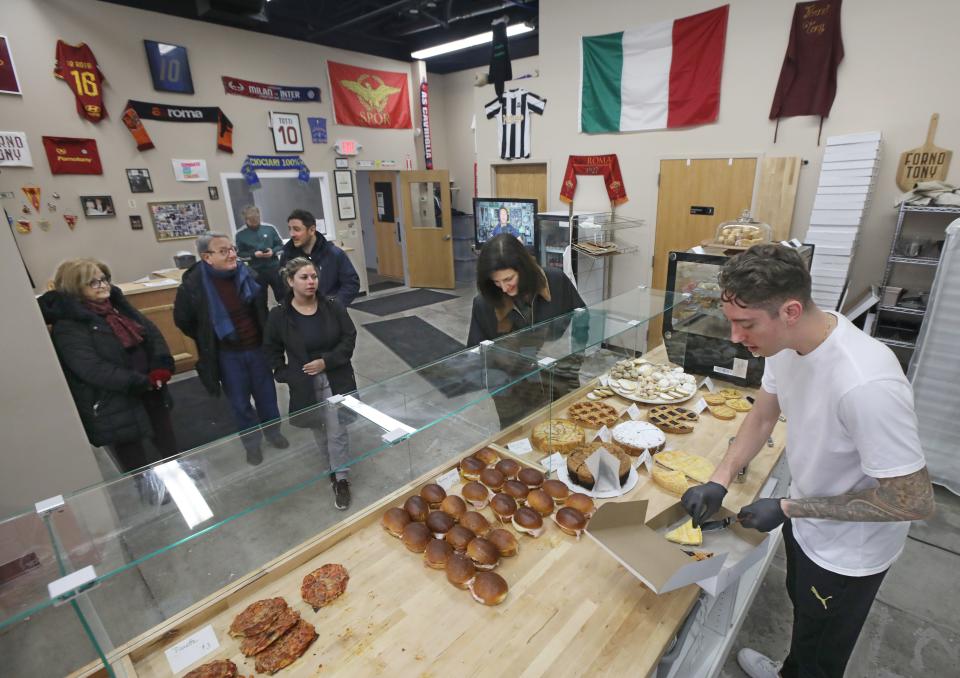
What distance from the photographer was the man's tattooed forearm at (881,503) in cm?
126

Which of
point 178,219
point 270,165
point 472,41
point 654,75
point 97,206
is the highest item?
point 472,41

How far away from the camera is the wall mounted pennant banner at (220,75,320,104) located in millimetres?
7141

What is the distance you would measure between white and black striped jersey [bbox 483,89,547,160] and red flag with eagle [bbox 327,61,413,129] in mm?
3198

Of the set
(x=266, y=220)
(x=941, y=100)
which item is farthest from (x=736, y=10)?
(x=266, y=220)

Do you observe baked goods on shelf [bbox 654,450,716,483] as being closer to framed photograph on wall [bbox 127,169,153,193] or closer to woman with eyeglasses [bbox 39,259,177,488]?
woman with eyeglasses [bbox 39,259,177,488]

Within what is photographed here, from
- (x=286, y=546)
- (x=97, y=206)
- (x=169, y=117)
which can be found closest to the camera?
(x=286, y=546)

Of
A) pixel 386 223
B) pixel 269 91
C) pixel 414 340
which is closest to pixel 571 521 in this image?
pixel 414 340

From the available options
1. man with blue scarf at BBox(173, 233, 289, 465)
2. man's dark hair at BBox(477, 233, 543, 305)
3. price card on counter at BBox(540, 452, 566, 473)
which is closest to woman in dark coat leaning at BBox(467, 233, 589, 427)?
man's dark hair at BBox(477, 233, 543, 305)

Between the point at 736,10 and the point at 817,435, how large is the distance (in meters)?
4.73

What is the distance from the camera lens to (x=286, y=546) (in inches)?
116

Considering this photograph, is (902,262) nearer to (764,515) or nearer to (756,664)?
(756,664)

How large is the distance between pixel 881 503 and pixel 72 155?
814 centimetres

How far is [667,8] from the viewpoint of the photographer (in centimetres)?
477

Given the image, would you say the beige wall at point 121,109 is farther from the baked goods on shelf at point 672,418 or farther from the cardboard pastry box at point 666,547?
the cardboard pastry box at point 666,547
